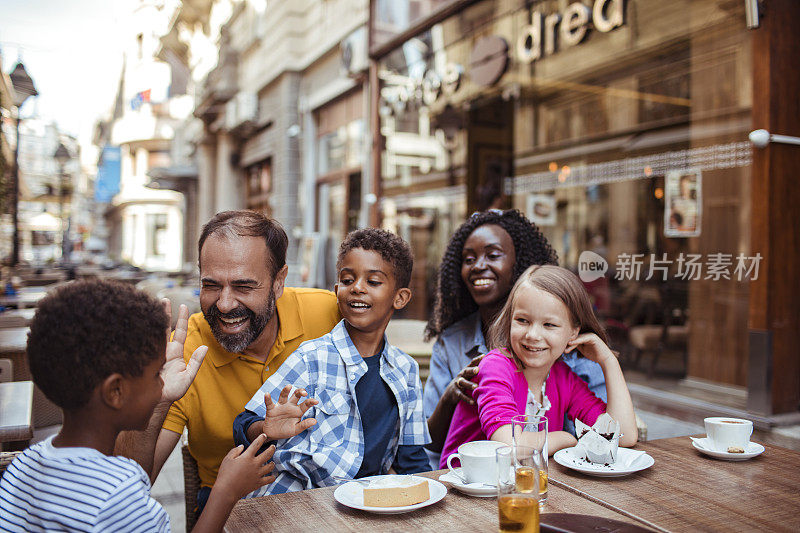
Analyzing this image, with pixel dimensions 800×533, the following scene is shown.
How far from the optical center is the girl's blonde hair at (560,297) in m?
2.22

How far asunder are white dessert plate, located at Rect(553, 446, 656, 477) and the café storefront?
278 cm

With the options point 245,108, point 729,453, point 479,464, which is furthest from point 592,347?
point 245,108

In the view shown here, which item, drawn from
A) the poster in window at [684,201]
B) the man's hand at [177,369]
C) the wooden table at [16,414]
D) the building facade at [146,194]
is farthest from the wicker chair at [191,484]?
the building facade at [146,194]

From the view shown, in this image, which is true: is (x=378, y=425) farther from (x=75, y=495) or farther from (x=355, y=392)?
(x=75, y=495)

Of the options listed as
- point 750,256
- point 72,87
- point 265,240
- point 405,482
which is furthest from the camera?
point 72,87

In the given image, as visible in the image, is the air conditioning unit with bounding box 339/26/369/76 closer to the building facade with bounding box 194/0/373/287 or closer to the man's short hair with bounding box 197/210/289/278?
the building facade with bounding box 194/0/373/287

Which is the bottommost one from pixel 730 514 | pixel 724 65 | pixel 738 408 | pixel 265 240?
pixel 738 408

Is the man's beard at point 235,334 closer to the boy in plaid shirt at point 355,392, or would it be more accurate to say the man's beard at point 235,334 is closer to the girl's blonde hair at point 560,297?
the boy in plaid shirt at point 355,392

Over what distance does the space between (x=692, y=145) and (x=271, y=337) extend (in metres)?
5.30

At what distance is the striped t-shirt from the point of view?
125cm

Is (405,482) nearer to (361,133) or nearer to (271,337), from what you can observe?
(271,337)

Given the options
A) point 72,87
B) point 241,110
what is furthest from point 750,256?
point 241,110

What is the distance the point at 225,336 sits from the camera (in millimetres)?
2193

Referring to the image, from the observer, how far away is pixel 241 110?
1484 centimetres
